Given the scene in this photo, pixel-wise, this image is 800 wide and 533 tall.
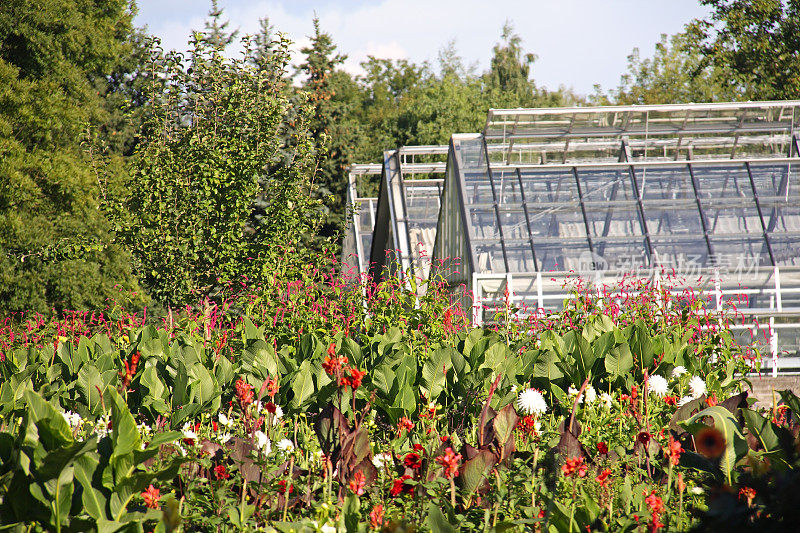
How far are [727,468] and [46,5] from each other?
58.1 feet

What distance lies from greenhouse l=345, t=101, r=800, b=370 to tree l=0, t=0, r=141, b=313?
27.6 ft

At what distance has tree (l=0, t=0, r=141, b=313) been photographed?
15.0 m

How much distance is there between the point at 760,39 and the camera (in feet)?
65.6

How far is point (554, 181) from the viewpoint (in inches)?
427

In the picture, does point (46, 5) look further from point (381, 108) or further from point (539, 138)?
point (381, 108)

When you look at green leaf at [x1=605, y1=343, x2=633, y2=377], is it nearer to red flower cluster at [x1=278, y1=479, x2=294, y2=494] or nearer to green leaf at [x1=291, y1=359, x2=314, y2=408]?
green leaf at [x1=291, y1=359, x2=314, y2=408]

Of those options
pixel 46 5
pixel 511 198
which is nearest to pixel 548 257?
pixel 511 198

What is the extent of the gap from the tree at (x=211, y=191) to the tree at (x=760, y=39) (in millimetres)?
15423

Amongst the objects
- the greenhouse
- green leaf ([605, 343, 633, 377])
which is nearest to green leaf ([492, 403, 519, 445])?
green leaf ([605, 343, 633, 377])

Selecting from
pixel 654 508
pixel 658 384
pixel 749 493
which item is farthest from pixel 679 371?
pixel 654 508

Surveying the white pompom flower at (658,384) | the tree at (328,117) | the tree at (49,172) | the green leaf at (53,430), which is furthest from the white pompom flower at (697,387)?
the tree at (328,117)

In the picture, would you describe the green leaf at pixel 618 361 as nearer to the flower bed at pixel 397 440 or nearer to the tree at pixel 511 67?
the flower bed at pixel 397 440

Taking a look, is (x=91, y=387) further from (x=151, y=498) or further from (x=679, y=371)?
(x=679, y=371)

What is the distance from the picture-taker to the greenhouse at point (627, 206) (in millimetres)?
9414
